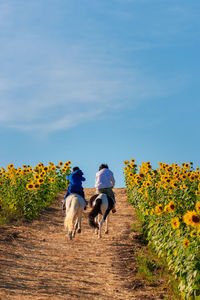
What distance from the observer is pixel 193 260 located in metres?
7.12

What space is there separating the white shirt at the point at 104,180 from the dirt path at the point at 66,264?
1784 millimetres

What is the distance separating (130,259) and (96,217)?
3466 mm

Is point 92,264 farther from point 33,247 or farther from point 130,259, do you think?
point 33,247

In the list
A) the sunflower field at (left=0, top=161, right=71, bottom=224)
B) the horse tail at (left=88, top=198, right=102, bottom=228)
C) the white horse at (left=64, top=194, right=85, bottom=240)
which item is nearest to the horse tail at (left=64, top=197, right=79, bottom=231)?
the white horse at (left=64, top=194, right=85, bottom=240)

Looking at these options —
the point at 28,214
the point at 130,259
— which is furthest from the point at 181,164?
the point at 130,259

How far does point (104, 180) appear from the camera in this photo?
13.6m

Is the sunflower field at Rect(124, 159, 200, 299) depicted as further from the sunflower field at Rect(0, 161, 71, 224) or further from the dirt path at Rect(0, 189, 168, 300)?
the sunflower field at Rect(0, 161, 71, 224)

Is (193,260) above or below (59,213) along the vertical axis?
below

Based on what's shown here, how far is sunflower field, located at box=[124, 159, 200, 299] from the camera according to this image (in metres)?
7.18

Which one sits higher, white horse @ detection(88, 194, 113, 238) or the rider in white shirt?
the rider in white shirt

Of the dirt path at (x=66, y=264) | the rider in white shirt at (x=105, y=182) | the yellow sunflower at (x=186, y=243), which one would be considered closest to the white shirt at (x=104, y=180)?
the rider in white shirt at (x=105, y=182)

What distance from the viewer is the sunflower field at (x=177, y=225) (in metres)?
Answer: 7.18

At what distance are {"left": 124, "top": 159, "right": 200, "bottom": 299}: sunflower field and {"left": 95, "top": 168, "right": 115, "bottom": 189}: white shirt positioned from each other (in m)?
1.36

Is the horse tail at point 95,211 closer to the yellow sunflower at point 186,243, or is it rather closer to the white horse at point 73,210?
the white horse at point 73,210
